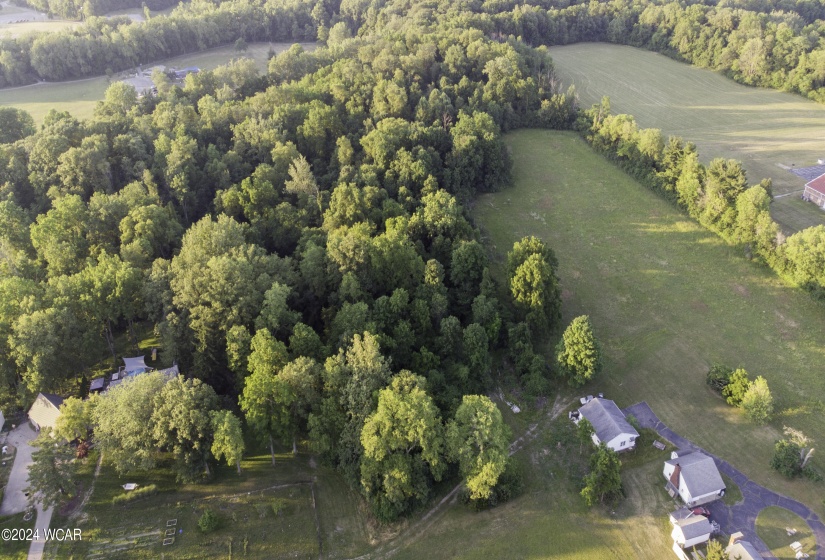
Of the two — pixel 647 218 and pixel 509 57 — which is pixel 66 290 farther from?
pixel 509 57

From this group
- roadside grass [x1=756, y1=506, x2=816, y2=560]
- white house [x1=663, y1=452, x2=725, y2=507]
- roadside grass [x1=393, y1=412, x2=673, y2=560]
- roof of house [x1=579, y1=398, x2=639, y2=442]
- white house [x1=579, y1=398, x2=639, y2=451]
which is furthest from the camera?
roof of house [x1=579, y1=398, x2=639, y2=442]

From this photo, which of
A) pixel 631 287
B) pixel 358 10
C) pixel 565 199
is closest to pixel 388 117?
pixel 565 199

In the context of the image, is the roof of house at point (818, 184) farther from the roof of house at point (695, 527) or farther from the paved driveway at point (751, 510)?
the roof of house at point (695, 527)

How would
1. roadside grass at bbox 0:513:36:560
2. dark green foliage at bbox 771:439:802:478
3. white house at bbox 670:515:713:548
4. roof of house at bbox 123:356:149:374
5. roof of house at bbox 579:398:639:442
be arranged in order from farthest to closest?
1. roof of house at bbox 123:356:149:374
2. roof of house at bbox 579:398:639:442
3. dark green foliage at bbox 771:439:802:478
4. white house at bbox 670:515:713:548
5. roadside grass at bbox 0:513:36:560

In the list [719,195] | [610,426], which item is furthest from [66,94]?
[719,195]

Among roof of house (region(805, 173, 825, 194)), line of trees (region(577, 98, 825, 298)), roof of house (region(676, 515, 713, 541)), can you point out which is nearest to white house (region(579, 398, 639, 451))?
roof of house (region(676, 515, 713, 541))

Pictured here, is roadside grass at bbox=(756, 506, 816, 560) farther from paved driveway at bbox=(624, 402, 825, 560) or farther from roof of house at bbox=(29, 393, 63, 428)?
roof of house at bbox=(29, 393, 63, 428)

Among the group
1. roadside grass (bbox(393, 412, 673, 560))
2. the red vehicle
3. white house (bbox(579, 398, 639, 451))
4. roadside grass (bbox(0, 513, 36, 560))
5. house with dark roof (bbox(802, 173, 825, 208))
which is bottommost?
roadside grass (bbox(393, 412, 673, 560))
